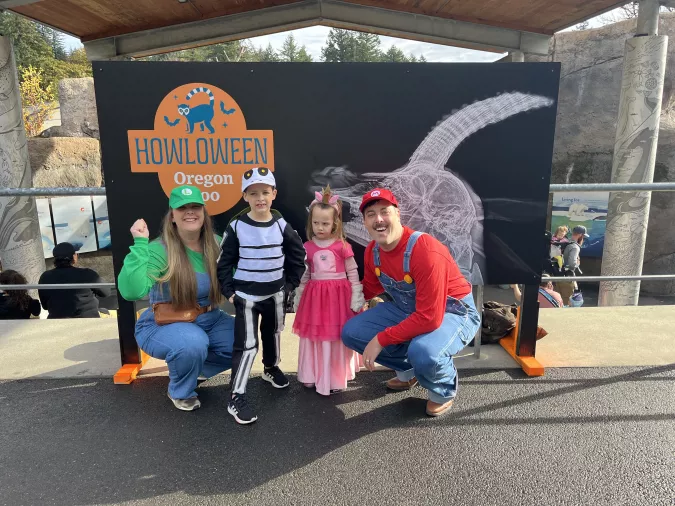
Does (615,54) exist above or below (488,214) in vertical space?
above

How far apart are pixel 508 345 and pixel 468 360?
1.24ft

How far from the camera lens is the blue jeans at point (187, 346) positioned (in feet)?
8.75

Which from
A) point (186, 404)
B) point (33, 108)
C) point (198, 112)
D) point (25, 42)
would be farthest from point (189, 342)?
point (25, 42)

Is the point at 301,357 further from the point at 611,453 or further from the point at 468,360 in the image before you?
the point at 611,453

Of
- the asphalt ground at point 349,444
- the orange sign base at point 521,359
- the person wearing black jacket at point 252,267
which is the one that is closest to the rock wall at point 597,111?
the orange sign base at point 521,359

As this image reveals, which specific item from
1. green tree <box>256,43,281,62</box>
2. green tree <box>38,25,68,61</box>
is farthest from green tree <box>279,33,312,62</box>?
green tree <box>38,25,68,61</box>

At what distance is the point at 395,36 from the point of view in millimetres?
8195

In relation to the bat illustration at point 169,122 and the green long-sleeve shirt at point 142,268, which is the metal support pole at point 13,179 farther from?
the green long-sleeve shirt at point 142,268

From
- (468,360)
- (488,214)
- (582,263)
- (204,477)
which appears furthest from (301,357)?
(582,263)

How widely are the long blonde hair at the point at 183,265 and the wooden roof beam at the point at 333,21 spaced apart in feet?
19.3

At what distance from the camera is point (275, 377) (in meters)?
2.99

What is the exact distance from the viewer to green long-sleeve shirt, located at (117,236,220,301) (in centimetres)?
267

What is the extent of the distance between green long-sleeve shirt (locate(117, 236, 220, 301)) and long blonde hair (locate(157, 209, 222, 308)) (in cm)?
4

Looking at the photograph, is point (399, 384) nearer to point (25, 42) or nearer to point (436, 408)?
point (436, 408)
